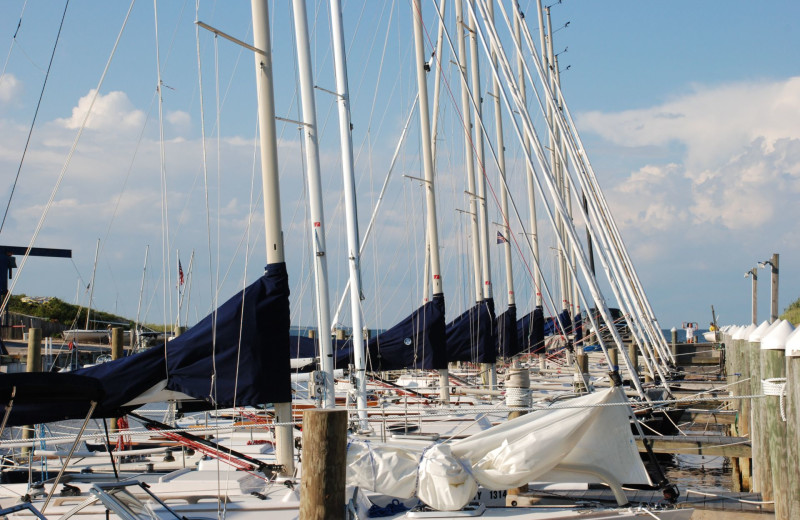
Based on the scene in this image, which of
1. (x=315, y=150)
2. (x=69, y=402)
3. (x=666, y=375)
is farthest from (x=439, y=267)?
(x=69, y=402)

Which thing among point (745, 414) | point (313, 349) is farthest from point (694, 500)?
point (313, 349)

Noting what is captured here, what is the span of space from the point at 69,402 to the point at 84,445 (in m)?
9.22

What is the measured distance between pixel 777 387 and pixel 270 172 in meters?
6.24

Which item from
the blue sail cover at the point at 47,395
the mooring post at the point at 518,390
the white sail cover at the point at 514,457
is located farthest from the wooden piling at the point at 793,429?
the blue sail cover at the point at 47,395

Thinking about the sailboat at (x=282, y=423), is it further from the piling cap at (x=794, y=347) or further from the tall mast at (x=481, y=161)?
the tall mast at (x=481, y=161)

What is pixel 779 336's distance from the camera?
926cm

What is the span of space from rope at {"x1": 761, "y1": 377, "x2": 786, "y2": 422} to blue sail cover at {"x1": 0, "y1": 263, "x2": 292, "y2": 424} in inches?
214

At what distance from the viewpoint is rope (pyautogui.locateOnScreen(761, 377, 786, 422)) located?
8.93 metres

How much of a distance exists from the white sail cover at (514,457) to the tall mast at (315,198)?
1.67 m

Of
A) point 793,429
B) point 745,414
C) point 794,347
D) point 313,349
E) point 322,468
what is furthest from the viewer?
point 313,349

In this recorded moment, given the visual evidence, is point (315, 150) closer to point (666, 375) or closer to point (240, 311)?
point (240, 311)

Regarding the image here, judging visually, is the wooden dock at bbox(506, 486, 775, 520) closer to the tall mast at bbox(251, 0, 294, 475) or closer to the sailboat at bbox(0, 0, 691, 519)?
the sailboat at bbox(0, 0, 691, 519)

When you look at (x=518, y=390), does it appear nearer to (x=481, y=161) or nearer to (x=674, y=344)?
(x=481, y=161)

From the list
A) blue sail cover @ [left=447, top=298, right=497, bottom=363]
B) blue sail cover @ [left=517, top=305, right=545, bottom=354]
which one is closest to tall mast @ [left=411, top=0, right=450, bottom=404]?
blue sail cover @ [left=447, top=298, right=497, bottom=363]
